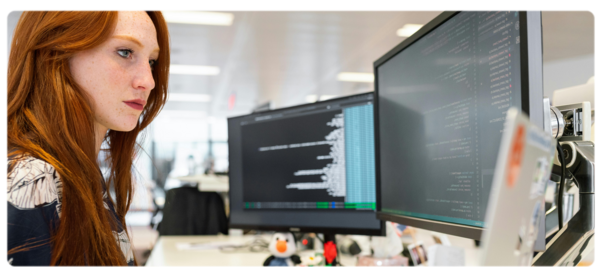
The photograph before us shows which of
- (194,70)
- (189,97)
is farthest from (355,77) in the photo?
(189,97)

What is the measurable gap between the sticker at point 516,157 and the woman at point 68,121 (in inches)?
23.2

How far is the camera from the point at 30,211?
56 cm

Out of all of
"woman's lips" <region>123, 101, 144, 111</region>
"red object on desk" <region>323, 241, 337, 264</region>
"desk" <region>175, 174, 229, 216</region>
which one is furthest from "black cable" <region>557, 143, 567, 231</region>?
"desk" <region>175, 174, 229, 216</region>

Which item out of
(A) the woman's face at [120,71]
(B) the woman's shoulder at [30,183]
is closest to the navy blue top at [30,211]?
(B) the woman's shoulder at [30,183]

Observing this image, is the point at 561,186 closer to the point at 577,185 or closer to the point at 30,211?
the point at 577,185

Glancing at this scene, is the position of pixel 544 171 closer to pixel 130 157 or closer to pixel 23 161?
pixel 23 161

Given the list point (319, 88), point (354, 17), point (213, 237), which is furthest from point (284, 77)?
point (213, 237)

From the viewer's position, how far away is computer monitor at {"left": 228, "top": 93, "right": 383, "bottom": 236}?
1.14m

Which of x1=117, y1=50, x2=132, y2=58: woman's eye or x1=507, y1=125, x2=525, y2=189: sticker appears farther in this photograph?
x1=117, y1=50, x2=132, y2=58: woman's eye

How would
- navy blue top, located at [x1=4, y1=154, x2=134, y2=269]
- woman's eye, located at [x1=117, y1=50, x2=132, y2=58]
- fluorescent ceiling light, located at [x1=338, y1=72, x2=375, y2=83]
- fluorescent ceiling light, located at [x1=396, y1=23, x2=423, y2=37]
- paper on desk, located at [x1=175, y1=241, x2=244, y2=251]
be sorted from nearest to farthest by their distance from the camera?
1. navy blue top, located at [x1=4, y1=154, x2=134, y2=269]
2. woman's eye, located at [x1=117, y1=50, x2=132, y2=58]
3. paper on desk, located at [x1=175, y1=241, x2=244, y2=251]
4. fluorescent ceiling light, located at [x1=396, y1=23, x2=423, y2=37]
5. fluorescent ceiling light, located at [x1=338, y1=72, x2=375, y2=83]

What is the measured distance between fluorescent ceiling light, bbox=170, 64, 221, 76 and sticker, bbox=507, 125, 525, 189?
21.8ft

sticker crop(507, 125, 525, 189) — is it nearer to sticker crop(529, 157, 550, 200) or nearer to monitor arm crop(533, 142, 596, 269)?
sticker crop(529, 157, 550, 200)

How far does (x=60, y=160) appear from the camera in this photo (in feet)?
2.08

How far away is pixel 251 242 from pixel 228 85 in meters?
6.41
